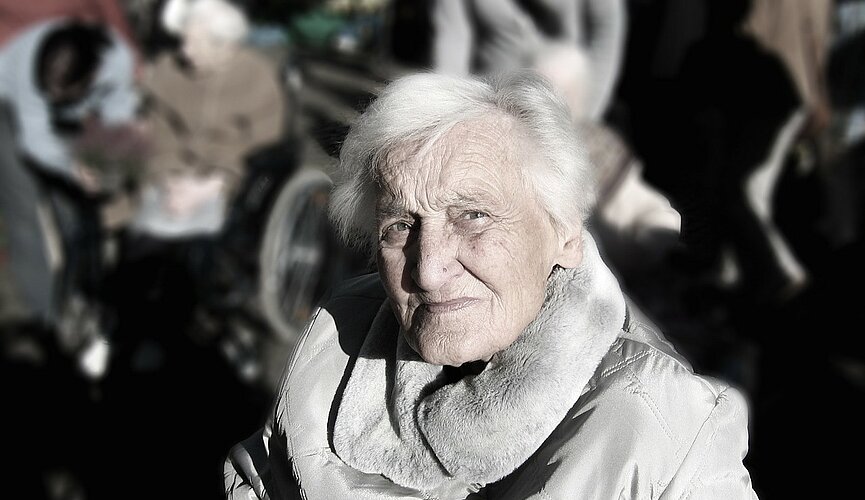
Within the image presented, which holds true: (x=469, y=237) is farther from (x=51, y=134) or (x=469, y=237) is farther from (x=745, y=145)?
(x=51, y=134)

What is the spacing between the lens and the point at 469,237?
1.83 metres

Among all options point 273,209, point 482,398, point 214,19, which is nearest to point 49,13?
point 214,19

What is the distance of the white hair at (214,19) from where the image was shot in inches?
203

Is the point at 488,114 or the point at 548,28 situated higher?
the point at 488,114

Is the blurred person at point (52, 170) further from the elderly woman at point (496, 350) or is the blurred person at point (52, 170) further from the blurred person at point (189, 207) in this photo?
the elderly woman at point (496, 350)

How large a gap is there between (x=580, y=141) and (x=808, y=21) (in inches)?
117

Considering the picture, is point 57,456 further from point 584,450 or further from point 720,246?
point 584,450

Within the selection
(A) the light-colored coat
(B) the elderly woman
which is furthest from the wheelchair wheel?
(B) the elderly woman

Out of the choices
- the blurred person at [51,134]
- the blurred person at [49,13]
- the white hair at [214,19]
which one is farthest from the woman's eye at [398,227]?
the blurred person at [49,13]

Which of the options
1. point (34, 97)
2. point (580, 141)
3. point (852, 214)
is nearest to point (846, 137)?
point (852, 214)

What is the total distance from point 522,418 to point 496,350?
0.52ft

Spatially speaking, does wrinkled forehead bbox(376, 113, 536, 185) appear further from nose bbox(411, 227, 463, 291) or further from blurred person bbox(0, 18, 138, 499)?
blurred person bbox(0, 18, 138, 499)

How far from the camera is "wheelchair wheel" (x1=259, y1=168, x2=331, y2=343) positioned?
A: 501 cm

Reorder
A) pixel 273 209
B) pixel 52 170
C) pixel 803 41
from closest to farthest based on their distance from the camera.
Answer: pixel 803 41 < pixel 273 209 < pixel 52 170
